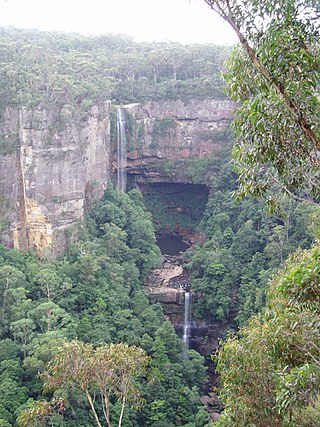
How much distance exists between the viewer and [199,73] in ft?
79.4

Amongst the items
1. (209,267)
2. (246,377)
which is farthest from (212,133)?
(246,377)

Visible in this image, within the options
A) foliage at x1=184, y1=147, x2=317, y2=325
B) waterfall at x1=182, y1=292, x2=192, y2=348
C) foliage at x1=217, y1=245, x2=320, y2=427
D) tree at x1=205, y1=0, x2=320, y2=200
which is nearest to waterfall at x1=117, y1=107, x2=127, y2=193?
foliage at x1=184, y1=147, x2=317, y2=325

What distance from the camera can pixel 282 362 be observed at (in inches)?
186

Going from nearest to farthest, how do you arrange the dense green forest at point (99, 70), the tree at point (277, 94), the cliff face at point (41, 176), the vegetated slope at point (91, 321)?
the tree at point (277, 94) < the vegetated slope at point (91, 321) < the cliff face at point (41, 176) < the dense green forest at point (99, 70)

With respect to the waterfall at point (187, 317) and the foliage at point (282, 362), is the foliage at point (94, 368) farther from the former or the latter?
the waterfall at point (187, 317)

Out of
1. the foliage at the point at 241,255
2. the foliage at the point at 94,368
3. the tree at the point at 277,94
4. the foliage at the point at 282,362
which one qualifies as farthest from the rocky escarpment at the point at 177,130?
the tree at the point at 277,94

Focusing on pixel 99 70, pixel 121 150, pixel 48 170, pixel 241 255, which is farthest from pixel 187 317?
pixel 99 70

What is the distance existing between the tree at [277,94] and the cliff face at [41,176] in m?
12.1

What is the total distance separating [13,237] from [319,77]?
523 inches

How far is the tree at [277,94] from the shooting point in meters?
3.62

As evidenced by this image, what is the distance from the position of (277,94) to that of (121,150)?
1899cm

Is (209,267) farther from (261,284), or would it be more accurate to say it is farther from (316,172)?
(316,172)

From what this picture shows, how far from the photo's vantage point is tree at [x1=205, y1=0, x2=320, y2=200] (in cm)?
362

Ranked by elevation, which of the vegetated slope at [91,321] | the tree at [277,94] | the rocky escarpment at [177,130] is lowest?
the vegetated slope at [91,321]
